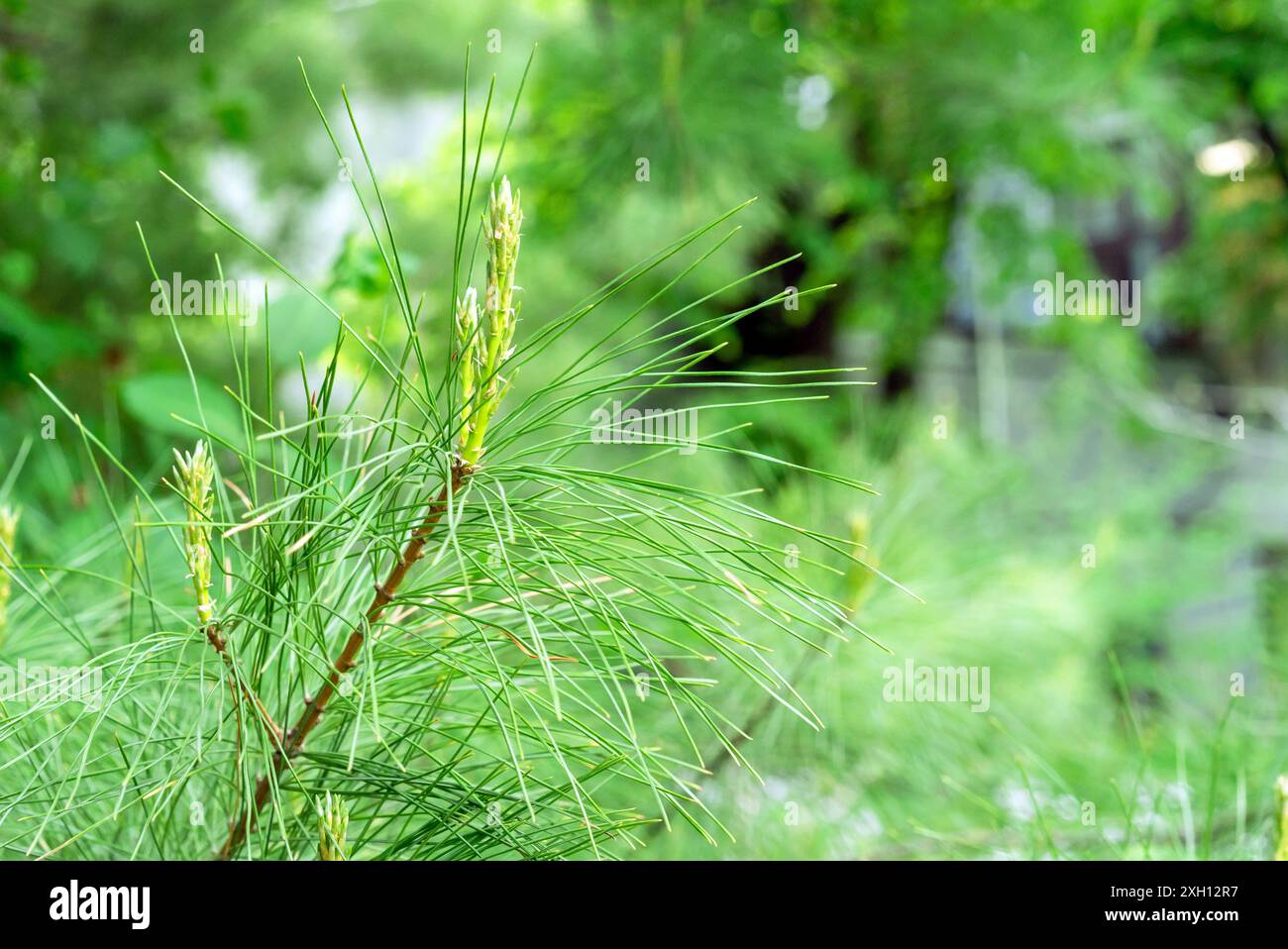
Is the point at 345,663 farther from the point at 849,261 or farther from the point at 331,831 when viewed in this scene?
the point at 849,261

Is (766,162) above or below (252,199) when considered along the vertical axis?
below

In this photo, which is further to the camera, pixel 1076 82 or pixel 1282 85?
pixel 1282 85

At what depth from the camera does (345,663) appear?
0.95 feet

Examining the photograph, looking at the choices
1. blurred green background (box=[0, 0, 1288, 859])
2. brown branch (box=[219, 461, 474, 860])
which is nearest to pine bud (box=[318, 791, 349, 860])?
brown branch (box=[219, 461, 474, 860])

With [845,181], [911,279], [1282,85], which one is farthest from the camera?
[911,279]

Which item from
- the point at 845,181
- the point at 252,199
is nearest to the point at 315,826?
the point at 845,181

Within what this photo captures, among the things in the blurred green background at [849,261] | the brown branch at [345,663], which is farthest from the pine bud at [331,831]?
the blurred green background at [849,261]

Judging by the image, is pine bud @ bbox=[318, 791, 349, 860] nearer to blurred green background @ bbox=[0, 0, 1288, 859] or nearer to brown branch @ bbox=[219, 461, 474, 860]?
brown branch @ bbox=[219, 461, 474, 860]

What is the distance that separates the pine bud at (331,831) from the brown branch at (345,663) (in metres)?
0.02

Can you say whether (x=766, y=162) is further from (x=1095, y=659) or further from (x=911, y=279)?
(x=1095, y=659)

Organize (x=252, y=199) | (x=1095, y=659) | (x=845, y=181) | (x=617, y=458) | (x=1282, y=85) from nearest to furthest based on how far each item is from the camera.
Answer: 1. (x=617, y=458)
2. (x=1282, y=85)
3. (x=845, y=181)
4. (x=252, y=199)
5. (x=1095, y=659)
